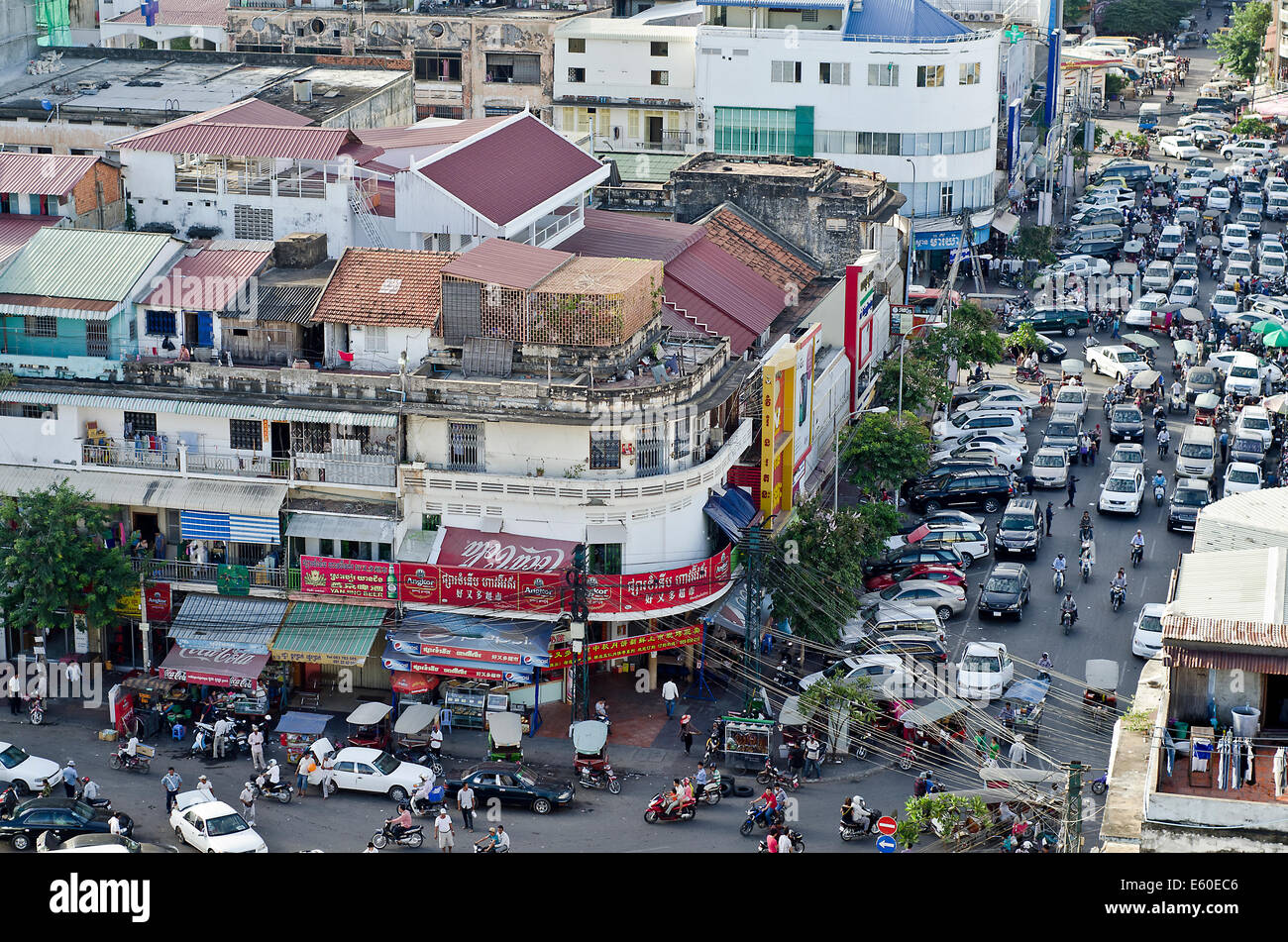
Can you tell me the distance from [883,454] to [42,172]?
30.4 metres

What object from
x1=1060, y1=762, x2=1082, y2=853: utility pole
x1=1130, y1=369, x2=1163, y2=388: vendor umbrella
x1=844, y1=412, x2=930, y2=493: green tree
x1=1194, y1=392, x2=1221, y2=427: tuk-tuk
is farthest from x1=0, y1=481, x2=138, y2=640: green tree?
x1=1130, y1=369, x2=1163, y2=388: vendor umbrella

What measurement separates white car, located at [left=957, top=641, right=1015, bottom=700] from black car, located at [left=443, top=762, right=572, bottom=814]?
12949 millimetres

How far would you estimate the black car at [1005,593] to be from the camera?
200 ft

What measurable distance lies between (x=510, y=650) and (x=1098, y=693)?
672 inches

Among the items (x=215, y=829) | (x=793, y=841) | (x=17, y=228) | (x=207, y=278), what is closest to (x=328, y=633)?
(x=215, y=829)

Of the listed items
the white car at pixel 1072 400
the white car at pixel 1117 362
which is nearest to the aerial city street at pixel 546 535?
the white car at pixel 1072 400

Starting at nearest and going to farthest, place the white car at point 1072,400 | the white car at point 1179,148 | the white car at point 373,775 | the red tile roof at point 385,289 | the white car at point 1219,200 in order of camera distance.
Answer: the white car at point 373,775 < the red tile roof at point 385,289 < the white car at point 1072,400 < the white car at point 1219,200 < the white car at point 1179,148

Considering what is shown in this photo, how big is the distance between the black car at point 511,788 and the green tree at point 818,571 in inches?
412

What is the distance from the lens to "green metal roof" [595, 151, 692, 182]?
88875mm

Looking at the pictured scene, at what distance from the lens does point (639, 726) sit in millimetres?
53375

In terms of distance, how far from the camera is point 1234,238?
4296 inches

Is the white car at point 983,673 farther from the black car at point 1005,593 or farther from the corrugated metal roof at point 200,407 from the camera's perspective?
the corrugated metal roof at point 200,407

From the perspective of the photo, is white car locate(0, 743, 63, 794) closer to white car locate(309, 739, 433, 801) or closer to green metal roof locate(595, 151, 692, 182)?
white car locate(309, 739, 433, 801)

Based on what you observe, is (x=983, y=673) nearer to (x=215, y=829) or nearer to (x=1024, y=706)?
(x=1024, y=706)
